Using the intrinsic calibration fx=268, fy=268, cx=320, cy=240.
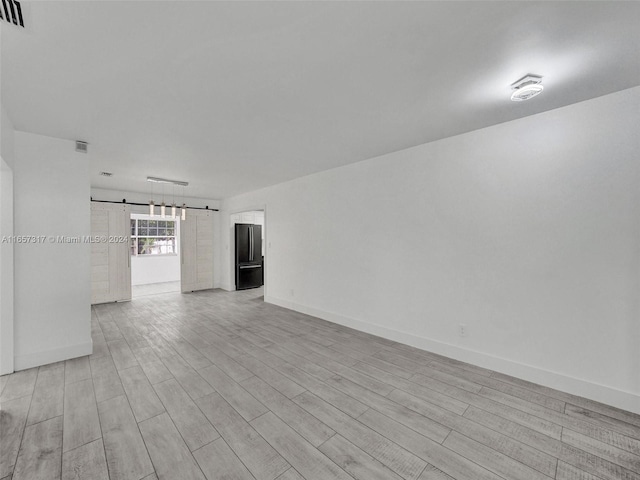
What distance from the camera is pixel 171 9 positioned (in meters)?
1.36

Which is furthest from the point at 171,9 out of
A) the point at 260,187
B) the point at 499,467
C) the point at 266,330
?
the point at 260,187

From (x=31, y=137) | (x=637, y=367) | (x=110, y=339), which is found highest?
(x=31, y=137)

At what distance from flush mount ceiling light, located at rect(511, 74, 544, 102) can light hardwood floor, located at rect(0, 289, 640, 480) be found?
8.19 feet

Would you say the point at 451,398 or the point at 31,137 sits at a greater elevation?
the point at 31,137

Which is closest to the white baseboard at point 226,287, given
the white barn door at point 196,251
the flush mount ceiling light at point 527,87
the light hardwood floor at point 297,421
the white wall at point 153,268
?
the white barn door at point 196,251

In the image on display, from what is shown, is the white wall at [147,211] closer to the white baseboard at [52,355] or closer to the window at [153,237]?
the window at [153,237]

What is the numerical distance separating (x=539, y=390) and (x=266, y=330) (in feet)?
Result: 10.8

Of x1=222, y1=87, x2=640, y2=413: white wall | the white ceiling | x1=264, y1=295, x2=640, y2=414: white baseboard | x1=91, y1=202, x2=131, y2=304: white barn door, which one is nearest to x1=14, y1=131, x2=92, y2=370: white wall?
the white ceiling

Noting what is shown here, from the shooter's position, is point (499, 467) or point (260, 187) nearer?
point (499, 467)

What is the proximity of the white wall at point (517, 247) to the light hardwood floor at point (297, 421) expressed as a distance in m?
0.31

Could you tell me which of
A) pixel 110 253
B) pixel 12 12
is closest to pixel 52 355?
pixel 12 12

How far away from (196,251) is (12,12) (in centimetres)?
638

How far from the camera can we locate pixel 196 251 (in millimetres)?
7305

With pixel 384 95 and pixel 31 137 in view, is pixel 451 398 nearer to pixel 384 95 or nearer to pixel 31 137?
pixel 384 95
